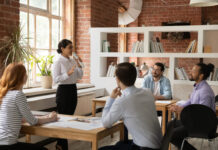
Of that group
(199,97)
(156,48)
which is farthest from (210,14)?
(199,97)

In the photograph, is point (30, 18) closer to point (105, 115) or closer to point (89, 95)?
point (89, 95)

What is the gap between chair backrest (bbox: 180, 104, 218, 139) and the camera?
342 cm

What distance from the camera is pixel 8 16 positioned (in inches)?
172

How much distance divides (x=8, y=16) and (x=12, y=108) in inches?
82.3

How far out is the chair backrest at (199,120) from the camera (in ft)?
11.2

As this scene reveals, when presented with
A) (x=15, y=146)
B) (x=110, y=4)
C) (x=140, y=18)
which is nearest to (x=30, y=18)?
(x=110, y=4)

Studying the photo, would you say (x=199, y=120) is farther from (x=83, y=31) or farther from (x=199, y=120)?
(x=83, y=31)

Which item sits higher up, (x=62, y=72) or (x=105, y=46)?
(x=105, y=46)

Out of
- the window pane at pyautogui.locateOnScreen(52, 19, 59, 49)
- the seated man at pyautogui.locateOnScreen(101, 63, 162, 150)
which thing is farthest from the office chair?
the window pane at pyautogui.locateOnScreen(52, 19, 59, 49)

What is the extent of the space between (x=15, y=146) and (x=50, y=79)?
8.79 ft

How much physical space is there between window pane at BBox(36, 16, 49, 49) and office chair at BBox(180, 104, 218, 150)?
3077 mm

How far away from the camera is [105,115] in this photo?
273 cm

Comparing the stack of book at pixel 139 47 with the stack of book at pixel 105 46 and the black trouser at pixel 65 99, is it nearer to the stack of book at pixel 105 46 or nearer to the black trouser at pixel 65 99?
the stack of book at pixel 105 46

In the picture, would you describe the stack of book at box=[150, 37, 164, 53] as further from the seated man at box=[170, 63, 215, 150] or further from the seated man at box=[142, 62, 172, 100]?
the seated man at box=[170, 63, 215, 150]
